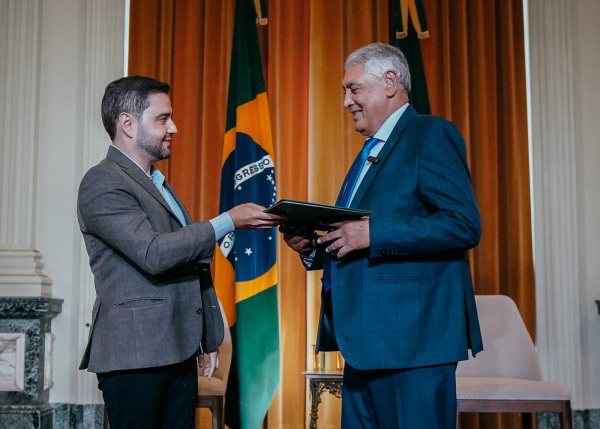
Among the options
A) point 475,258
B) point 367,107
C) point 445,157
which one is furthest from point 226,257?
point 445,157

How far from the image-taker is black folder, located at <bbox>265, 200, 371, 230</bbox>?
85.4 inches

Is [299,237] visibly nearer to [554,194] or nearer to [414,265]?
[414,265]

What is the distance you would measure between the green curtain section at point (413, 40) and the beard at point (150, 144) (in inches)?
111

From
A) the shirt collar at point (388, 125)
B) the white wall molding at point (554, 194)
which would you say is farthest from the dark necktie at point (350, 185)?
the white wall molding at point (554, 194)

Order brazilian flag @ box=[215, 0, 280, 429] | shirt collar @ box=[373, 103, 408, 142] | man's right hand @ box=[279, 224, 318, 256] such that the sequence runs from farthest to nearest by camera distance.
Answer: brazilian flag @ box=[215, 0, 280, 429] → man's right hand @ box=[279, 224, 318, 256] → shirt collar @ box=[373, 103, 408, 142]

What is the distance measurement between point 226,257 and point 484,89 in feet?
6.98

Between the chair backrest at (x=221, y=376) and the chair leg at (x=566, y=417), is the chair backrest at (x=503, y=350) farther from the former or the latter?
the chair backrest at (x=221, y=376)

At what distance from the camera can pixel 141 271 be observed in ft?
7.98

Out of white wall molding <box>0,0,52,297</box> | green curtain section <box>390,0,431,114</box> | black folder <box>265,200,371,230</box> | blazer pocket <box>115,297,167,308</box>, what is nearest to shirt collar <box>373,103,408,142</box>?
black folder <box>265,200,371,230</box>

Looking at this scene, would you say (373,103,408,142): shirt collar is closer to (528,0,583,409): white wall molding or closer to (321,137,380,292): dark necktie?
(321,137,380,292): dark necktie

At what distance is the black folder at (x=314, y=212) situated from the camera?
85.4 inches

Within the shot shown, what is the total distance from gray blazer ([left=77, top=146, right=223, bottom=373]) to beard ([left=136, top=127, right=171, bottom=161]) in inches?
3.4

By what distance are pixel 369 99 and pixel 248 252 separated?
8.52 feet

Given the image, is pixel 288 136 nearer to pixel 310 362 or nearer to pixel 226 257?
pixel 226 257
